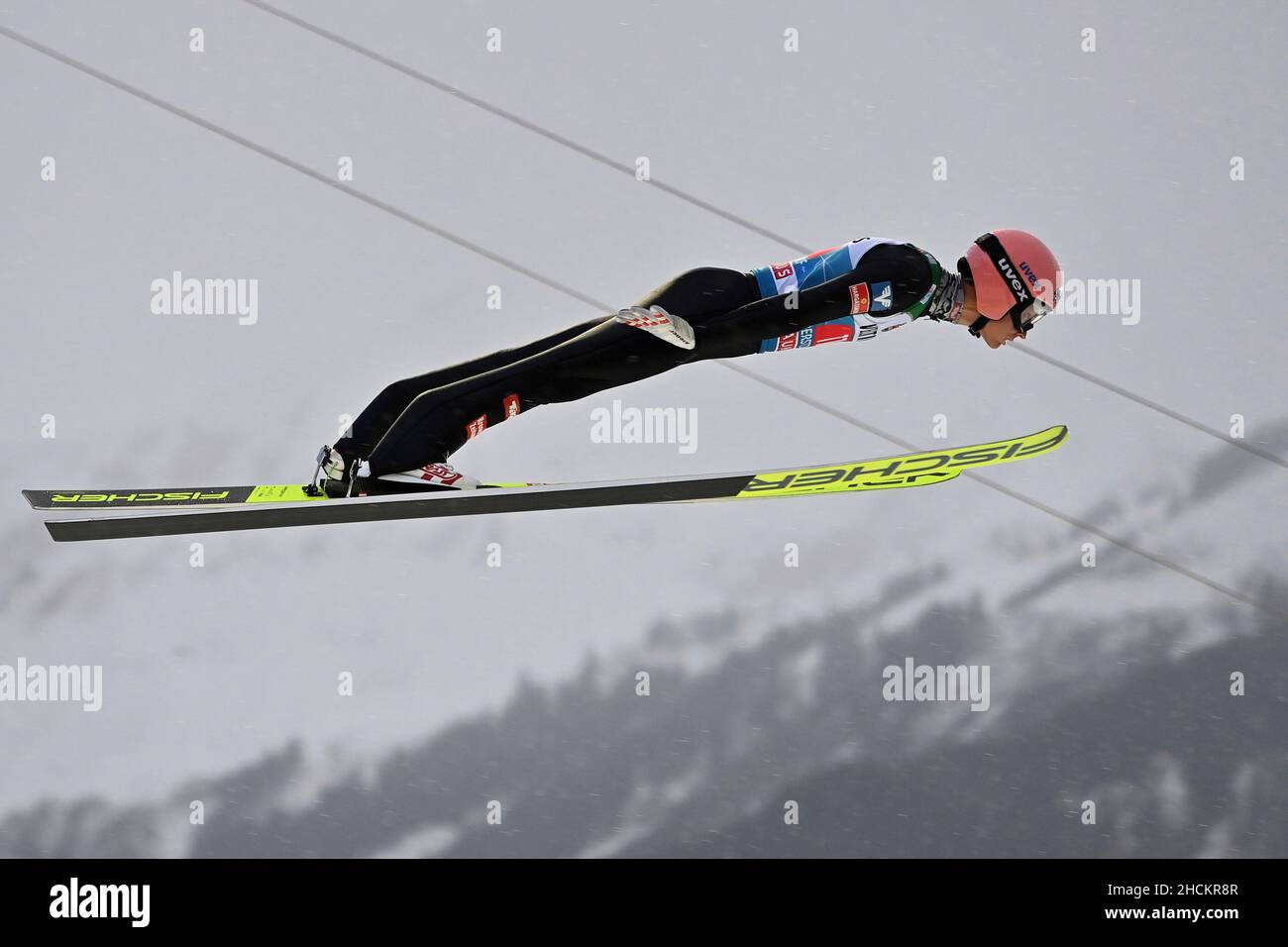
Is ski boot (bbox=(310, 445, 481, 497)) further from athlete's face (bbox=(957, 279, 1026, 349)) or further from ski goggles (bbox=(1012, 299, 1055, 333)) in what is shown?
ski goggles (bbox=(1012, 299, 1055, 333))

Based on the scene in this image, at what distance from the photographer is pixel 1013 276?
208 inches

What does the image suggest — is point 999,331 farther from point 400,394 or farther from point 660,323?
point 400,394

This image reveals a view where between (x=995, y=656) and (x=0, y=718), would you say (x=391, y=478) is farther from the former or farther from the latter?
(x=995, y=656)

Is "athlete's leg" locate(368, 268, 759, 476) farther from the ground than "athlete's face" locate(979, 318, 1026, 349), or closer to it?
closer to it

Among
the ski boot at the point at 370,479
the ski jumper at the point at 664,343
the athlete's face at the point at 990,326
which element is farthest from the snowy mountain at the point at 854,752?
the athlete's face at the point at 990,326

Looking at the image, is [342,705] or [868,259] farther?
[342,705]

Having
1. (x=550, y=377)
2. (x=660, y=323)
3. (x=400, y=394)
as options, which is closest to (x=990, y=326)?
(x=660, y=323)

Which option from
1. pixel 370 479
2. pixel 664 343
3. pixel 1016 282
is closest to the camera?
pixel 370 479

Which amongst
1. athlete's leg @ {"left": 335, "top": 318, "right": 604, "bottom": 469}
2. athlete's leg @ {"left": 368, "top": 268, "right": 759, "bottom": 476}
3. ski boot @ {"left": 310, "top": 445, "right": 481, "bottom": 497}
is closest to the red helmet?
athlete's leg @ {"left": 368, "top": 268, "right": 759, "bottom": 476}

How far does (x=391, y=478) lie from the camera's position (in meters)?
4.92

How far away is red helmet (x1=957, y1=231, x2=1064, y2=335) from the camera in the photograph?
17.3 feet

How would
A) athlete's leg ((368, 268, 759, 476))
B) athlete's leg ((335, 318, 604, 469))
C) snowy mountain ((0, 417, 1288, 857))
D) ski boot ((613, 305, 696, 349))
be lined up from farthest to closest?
1. snowy mountain ((0, 417, 1288, 857))
2. athlete's leg ((335, 318, 604, 469))
3. athlete's leg ((368, 268, 759, 476))
4. ski boot ((613, 305, 696, 349))
